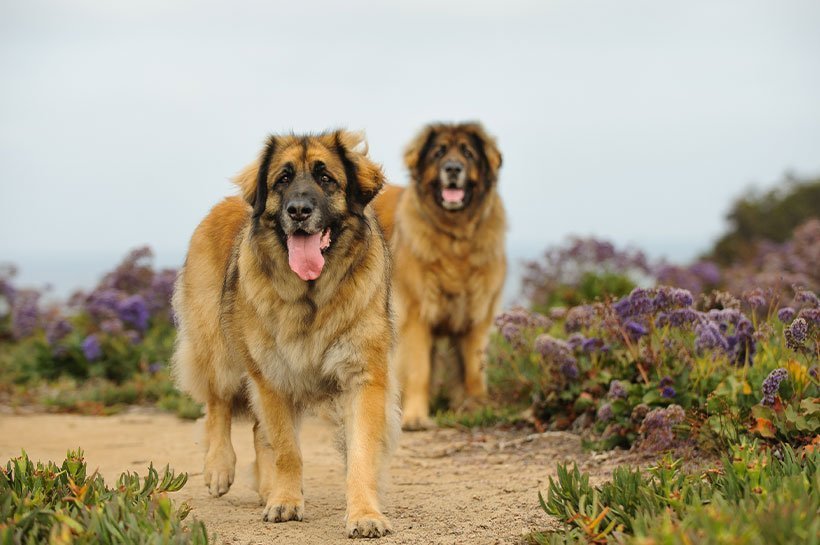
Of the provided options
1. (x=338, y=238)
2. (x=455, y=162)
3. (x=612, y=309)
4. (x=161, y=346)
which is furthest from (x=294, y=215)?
(x=161, y=346)

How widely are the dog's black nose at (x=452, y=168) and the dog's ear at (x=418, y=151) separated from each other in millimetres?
327

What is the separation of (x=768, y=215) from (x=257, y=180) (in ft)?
59.1

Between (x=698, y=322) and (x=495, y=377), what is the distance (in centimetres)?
298

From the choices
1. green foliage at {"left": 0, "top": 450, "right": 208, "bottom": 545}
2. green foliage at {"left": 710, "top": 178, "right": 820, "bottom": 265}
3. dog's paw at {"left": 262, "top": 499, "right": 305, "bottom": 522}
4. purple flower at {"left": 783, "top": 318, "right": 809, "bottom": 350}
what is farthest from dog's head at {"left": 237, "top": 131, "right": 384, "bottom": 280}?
green foliage at {"left": 710, "top": 178, "right": 820, "bottom": 265}

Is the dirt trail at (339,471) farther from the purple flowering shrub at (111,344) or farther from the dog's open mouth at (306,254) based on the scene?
the dog's open mouth at (306,254)

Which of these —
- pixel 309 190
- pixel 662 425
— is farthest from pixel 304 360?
pixel 662 425

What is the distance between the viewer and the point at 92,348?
11.0m

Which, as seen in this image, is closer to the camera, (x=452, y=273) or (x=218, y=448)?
(x=218, y=448)

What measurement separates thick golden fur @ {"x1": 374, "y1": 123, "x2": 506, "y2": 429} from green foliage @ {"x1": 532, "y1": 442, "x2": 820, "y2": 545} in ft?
14.2

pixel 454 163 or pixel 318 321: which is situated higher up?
pixel 454 163

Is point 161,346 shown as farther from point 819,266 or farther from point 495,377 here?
point 819,266

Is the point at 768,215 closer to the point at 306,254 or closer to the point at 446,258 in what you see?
the point at 446,258

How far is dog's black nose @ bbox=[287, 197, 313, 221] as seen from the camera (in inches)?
207

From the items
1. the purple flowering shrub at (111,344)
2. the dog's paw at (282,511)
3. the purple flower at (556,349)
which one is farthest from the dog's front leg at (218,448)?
the purple flowering shrub at (111,344)
